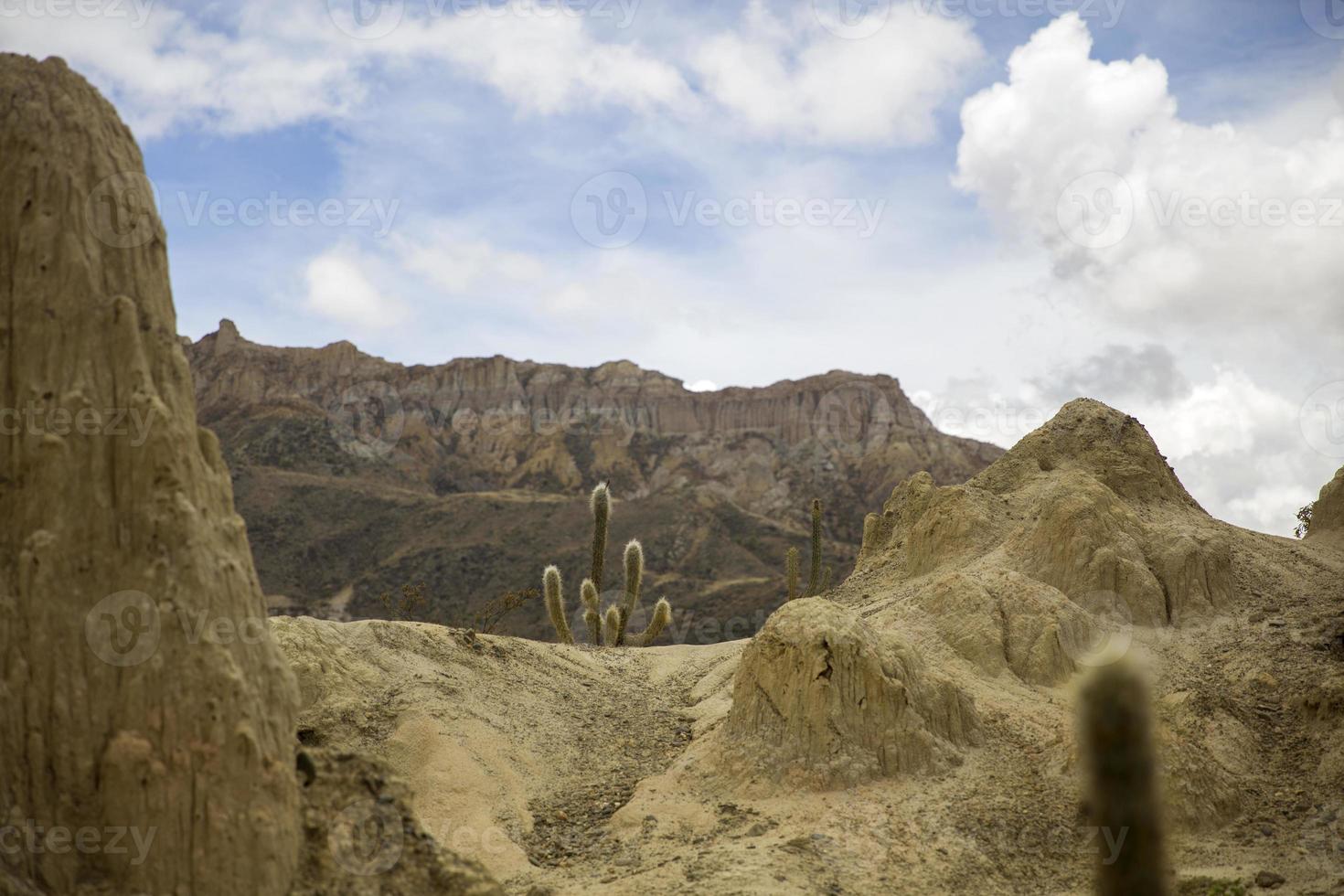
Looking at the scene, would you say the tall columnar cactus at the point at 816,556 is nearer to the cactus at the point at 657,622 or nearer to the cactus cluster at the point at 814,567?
the cactus cluster at the point at 814,567

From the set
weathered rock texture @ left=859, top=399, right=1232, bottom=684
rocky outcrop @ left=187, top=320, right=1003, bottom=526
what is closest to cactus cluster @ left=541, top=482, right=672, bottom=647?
weathered rock texture @ left=859, top=399, right=1232, bottom=684

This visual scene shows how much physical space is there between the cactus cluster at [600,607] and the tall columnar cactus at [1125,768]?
15.9 metres

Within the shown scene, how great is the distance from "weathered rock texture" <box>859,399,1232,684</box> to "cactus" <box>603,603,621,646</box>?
18.0 feet

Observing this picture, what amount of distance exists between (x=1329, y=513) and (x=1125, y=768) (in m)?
15.5

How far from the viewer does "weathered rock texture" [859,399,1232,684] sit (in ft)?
41.2

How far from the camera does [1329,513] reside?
54.2 ft

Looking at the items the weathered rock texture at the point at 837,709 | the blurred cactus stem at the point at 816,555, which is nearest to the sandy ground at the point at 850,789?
the weathered rock texture at the point at 837,709

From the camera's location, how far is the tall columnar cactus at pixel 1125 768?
3781mm

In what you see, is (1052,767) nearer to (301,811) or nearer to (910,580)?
(910,580)

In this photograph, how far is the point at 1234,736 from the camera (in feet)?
34.6

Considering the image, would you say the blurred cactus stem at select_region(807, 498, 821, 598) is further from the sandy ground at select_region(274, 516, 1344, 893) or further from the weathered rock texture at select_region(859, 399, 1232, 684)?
the sandy ground at select_region(274, 516, 1344, 893)

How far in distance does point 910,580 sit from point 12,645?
12.4 meters

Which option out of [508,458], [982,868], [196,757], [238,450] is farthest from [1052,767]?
[508,458]

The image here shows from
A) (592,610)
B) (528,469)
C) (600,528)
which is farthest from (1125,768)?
(528,469)
